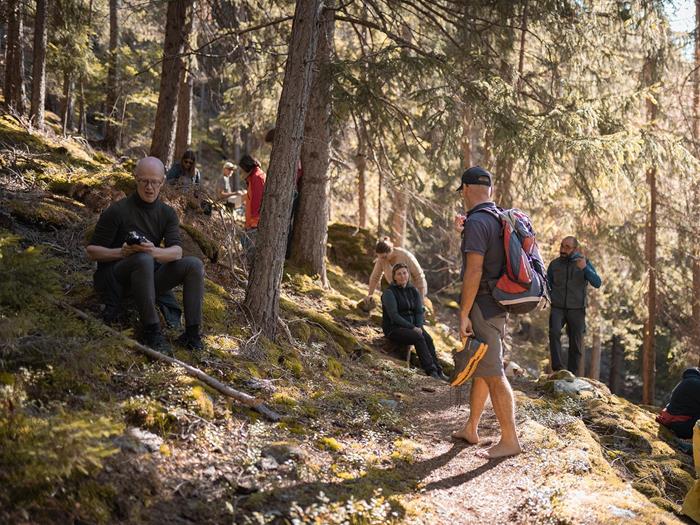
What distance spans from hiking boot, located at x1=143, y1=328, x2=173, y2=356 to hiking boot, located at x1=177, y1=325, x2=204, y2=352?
352 mm

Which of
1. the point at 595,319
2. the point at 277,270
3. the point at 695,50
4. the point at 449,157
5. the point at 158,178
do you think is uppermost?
the point at 695,50

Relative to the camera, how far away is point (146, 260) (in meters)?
4.69

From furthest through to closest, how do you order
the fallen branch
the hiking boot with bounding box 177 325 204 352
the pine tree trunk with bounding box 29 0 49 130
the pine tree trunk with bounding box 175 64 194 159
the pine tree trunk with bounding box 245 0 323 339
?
the pine tree trunk with bounding box 175 64 194 159
the pine tree trunk with bounding box 29 0 49 130
the pine tree trunk with bounding box 245 0 323 339
the hiking boot with bounding box 177 325 204 352
the fallen branch

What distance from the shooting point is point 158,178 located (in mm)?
5031

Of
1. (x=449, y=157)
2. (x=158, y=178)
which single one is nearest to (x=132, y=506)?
(x=158, y=178)

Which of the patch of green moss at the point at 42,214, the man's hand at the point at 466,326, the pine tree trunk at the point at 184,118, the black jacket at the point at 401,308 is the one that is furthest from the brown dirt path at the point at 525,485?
the pine tree trunk at the point at 184,118

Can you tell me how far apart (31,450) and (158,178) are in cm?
278

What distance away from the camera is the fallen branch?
14.6 ft

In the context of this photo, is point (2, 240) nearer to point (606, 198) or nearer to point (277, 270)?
point (277, 270)

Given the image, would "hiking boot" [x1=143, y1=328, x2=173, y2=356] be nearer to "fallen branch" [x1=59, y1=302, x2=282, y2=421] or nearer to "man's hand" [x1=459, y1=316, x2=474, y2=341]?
"fallen branch" [x1=59, y1=302, x2=282, y2=421]

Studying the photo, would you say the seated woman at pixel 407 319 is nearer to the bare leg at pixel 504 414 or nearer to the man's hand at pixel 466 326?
the bare leg at pixel 504 414

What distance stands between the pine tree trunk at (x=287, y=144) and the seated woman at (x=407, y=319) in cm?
311

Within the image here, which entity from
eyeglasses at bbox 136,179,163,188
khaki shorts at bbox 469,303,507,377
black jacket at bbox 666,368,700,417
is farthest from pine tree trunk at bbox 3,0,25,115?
black jacket at bbox 666,368,700,417

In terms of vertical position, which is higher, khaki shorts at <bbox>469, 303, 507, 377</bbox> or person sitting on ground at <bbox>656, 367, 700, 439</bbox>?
khaki shorts at <bbox>469, 303, 507, 377</bbox>
